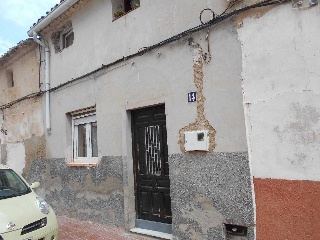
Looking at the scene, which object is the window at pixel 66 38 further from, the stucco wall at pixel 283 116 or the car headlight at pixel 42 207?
the stucco wall at pixel 283 116

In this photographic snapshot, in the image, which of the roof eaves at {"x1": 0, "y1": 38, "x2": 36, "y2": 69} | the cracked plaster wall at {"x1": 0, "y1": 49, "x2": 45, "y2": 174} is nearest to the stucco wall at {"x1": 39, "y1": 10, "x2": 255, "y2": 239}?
the cracked plaster wall at {"x1": 0, "y1": 49, "x2": 45, "y2": 174}

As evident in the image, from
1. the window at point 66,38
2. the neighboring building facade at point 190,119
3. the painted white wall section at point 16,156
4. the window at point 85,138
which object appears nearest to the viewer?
the neighboring building facade at point 190,119

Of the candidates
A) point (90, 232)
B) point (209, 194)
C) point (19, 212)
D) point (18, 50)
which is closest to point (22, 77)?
point (18, 50)

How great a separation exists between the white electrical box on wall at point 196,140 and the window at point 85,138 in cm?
300

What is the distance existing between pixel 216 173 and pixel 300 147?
1267 mm

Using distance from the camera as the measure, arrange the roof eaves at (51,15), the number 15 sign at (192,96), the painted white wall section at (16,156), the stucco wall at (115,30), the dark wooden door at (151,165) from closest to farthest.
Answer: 1. the number 15 sign at (192,96)
2. the stucco wall at (115,30)
3. the dark wooden door at (151,165)
4. the roof eaves at (51,15)
5. the painted white wall section at (16,156)

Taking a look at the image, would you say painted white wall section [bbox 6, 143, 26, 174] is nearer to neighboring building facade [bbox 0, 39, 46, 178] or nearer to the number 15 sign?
neighboring building facade [bbox 0, 39, 46, 178]

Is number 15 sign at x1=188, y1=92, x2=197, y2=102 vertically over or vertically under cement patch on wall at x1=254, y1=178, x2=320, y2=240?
over

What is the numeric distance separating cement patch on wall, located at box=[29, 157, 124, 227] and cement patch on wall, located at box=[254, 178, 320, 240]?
292 centimetres

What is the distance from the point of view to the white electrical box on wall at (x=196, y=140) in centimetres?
428

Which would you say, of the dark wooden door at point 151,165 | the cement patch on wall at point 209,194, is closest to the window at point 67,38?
the dark wooden door at point 151,165

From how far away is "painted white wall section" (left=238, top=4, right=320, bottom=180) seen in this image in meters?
3.35

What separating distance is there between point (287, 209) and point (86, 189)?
4.53 m

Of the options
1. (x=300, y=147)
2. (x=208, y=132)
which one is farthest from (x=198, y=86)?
(x=300, y=147)
